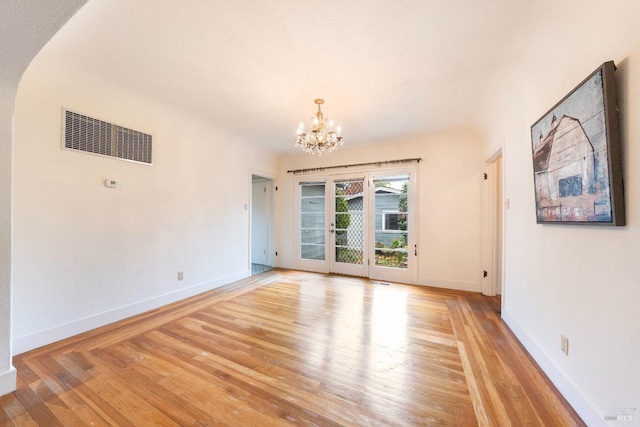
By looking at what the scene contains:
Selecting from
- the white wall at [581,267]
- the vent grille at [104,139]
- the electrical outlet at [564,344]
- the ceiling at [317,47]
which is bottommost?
the electrical outlet at [564,344]

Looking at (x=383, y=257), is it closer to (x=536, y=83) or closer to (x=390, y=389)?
(x=390, y=389)

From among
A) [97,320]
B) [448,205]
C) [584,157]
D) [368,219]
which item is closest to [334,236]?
[368,219]

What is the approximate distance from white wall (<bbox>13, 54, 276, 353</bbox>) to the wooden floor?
1.17ft

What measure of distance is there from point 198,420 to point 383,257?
3596mm

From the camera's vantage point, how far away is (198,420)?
136 centimetres

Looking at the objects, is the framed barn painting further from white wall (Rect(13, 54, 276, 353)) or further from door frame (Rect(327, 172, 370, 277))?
white wall (Rect(13, 54, 276, 353))

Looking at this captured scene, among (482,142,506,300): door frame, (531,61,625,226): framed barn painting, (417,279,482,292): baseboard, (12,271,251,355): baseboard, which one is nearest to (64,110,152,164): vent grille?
(12,271,251,355): baseboard

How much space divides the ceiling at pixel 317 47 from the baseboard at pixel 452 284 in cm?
259

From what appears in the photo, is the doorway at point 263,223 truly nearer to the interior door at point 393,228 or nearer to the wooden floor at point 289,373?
the interior door at point 393,228

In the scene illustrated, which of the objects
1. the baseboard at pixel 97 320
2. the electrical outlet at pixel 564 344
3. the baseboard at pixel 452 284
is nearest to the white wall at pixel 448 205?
the baseboard at pixel 452 284

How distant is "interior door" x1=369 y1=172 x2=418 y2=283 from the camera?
416 centimetres

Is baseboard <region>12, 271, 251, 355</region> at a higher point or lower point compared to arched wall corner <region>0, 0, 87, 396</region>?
lower

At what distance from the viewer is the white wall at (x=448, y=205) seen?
3727mm

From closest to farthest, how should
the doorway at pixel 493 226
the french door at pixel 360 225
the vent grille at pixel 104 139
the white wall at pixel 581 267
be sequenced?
the white wall at pixel 581 267
the vent grille at pixel 104 139
the doorway at pixel 493 226
the french door at pixel 360 225
